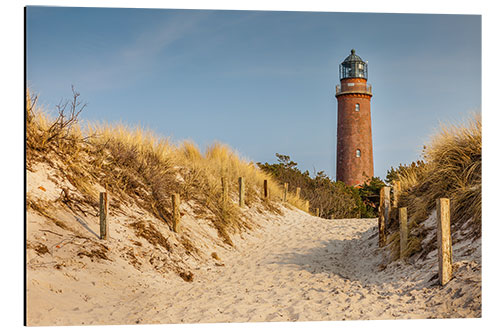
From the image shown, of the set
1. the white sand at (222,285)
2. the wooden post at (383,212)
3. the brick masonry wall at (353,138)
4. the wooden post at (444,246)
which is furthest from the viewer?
the brick masonry wall at (353,138)

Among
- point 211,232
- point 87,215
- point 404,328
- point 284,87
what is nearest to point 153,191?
point 211,232

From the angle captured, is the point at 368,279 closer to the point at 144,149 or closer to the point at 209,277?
the point at 209,277

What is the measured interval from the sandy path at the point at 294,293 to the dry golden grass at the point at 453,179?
0.93 meters

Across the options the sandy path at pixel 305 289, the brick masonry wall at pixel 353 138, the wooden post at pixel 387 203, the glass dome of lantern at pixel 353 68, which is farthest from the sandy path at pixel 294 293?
the glass dome of lantern at pixel 353 68

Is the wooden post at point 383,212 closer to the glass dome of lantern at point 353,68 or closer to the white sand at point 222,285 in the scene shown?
the white sand at point 222,285

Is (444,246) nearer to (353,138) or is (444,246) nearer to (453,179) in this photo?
(453,179)

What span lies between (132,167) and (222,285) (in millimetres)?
4017

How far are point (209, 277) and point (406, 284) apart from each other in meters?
3.31

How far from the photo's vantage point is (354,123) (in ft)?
82.6

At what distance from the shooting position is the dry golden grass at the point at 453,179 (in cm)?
661

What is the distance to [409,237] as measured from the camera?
23.9 ft

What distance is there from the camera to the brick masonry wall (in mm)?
24391

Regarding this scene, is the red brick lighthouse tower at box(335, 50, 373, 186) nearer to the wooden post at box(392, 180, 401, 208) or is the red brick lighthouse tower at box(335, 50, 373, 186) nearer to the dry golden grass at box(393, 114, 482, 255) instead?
the wooden post at box(392, 180, 401, 208)

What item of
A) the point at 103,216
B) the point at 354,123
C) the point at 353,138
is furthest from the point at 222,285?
the point at 354,123
